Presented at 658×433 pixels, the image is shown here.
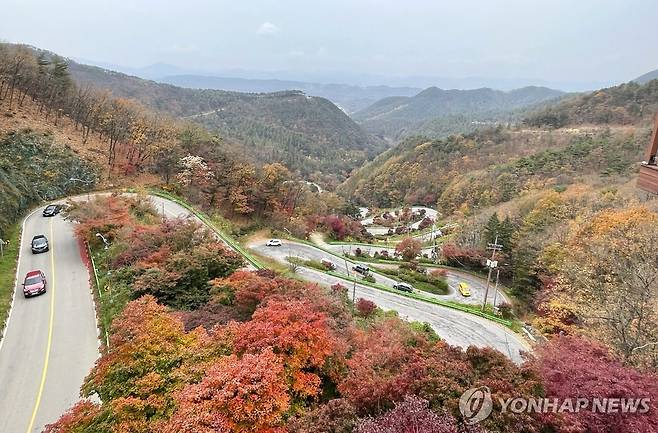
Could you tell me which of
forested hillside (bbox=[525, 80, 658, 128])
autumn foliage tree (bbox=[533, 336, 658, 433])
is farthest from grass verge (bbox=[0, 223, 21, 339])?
forested hillside (bbox=[525, 80, 658, 128])

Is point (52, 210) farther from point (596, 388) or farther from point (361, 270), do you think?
point (596, 388)

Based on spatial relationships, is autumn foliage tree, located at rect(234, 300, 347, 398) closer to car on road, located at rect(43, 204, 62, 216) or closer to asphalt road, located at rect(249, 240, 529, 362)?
asphalt road, located at rect(249, 240, 529, 362)

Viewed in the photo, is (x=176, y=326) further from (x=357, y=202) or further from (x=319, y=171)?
(x=319, y=171)

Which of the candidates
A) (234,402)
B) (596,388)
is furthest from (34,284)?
(596,388)

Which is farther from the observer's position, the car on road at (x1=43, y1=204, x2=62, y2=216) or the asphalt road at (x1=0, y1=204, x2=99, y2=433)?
the car on road at (x1=43, y1=204, x2=62, y2=216)

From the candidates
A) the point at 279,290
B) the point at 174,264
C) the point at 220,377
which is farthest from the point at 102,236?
the point at 220,377

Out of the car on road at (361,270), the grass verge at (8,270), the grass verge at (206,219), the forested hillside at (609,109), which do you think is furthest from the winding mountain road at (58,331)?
the forested hillside at (609,109)

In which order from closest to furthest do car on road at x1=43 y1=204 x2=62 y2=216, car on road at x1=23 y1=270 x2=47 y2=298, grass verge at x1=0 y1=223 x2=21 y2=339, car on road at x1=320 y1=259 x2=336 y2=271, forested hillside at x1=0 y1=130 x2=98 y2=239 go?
grass verge at x1=0 y1=223 x2=21 y2=339
car on road at x1=23 y1=270 x2=47 y2=298
car on road at x1=43 y1=204 x2=62 y2=216
forested hillside at x1=0 y1=130 x2=98 y2=239
car on road at x1=320 y1=259 x2=336 y2=271
